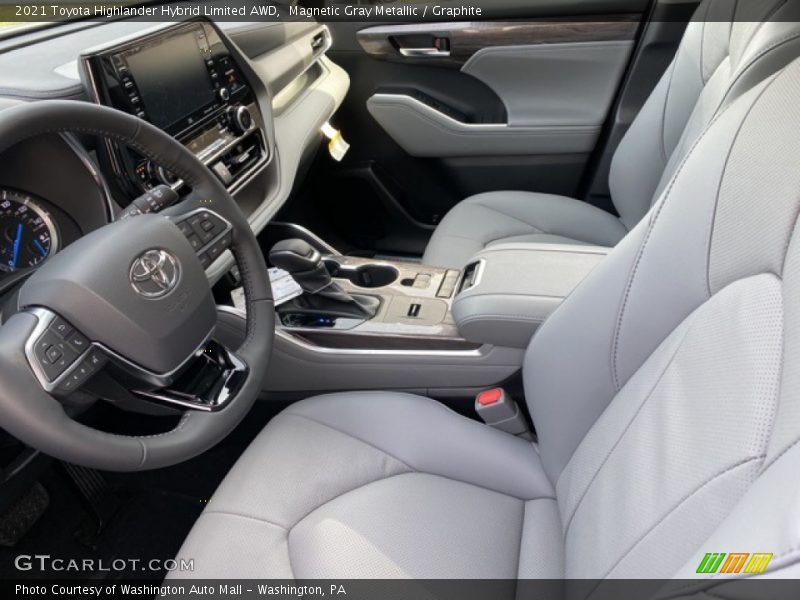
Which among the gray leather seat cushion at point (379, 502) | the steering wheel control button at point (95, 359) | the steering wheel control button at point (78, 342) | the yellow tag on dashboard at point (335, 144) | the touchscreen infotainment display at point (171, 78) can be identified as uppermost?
the touchscreen infotainment display at point (171, 78)

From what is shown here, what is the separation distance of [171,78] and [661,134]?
916mm

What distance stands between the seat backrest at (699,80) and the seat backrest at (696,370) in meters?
0.10

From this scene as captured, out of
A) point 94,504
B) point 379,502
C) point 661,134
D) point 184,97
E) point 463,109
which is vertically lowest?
point 94,504

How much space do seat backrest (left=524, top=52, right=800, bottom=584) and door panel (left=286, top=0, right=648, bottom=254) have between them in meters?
1.04

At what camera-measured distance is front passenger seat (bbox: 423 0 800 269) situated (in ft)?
2.46

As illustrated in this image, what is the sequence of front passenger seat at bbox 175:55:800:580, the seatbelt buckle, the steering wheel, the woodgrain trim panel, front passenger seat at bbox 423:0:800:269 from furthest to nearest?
the woodgrain trim panel → the seatbelt buckle → front passenger seat at bbox 423:0:800:269 → the steering wheel → front passenger seat at bbox 175:55:800:580

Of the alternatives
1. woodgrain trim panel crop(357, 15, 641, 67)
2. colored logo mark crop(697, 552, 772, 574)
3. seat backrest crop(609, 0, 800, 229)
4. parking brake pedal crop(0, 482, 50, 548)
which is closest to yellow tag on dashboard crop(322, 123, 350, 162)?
woodgrain trim panel crop(357, 15, 641, 67)

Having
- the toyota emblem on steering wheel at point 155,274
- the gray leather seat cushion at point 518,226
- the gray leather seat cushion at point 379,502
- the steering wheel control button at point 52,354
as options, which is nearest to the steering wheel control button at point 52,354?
the steering wheel control button at point 52,354

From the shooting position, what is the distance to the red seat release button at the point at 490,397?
3.21 ft

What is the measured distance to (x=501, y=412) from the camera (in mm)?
979

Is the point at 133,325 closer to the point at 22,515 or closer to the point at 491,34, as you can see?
the point at 22,515

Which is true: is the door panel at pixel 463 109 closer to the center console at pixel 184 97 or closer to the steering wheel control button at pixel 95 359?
the center console at pixel 184 97

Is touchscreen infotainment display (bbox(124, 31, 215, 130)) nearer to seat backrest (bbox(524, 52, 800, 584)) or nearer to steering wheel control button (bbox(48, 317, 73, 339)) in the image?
steering wheel control button (bbox(48, 317, 73, 339))

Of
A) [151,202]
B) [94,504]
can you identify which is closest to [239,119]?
[151,202]
